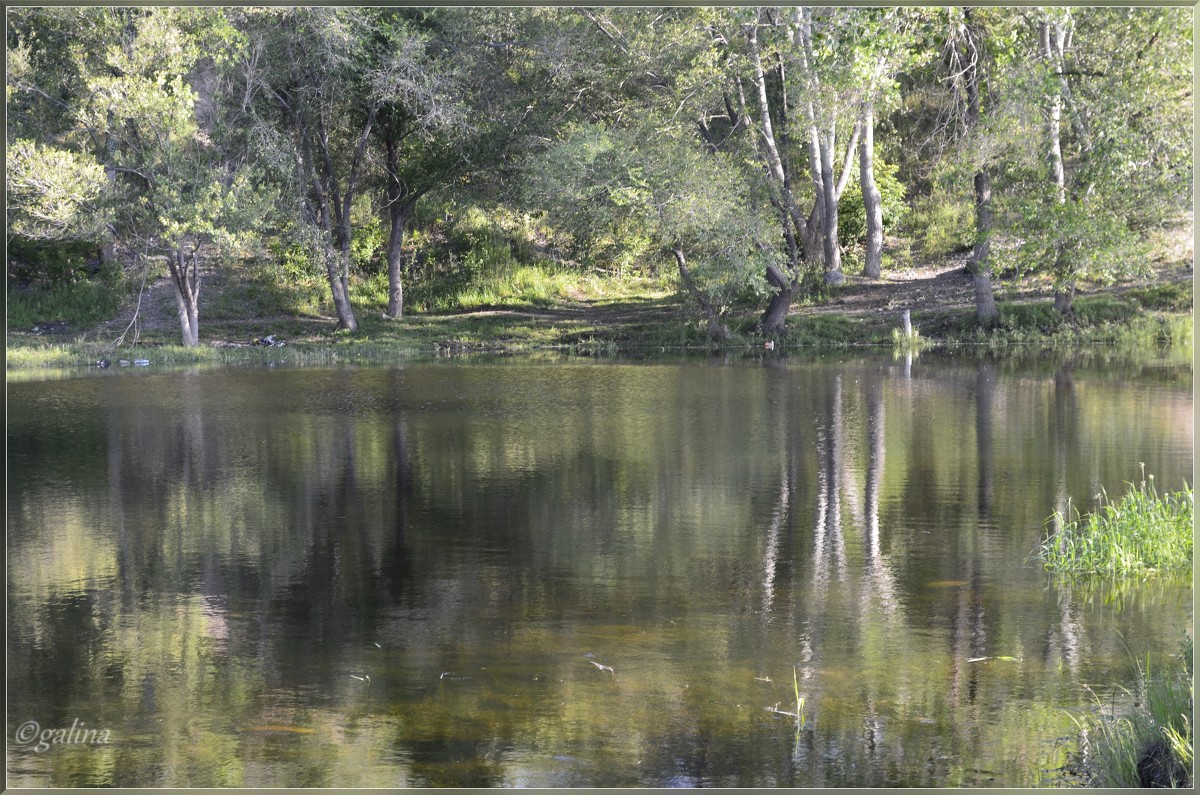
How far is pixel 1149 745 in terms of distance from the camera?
6184 millimetres

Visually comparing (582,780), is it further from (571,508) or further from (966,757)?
(571,508)

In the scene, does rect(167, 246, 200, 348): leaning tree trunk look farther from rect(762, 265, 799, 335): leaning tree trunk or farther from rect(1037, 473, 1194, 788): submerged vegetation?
rect(1037, 473, 1194, 788): submerged vegetation

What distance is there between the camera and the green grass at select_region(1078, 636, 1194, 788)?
591cm

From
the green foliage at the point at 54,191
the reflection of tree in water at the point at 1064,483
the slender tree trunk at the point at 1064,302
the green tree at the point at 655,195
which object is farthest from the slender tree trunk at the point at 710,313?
the green foliage at the point at 54,191

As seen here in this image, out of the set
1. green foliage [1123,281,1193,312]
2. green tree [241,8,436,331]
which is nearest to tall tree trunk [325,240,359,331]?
green tree [241,8,436,331]

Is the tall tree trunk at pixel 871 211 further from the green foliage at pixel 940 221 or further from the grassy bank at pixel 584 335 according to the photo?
the grassy bank at pixel 584 335

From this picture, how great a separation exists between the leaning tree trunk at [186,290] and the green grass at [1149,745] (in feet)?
87.5

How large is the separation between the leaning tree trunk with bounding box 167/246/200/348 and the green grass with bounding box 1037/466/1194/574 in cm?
2399

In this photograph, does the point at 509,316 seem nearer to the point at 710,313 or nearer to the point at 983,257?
the point at 710,313

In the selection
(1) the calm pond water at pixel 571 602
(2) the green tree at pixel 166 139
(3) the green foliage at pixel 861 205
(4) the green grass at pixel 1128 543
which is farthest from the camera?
(3) the green foliage at pixel 861 205

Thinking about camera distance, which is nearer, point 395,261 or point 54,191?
point 54,191

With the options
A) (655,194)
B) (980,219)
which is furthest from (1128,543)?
(980,219)

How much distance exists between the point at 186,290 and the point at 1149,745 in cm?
2784

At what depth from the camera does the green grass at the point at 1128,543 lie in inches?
392
